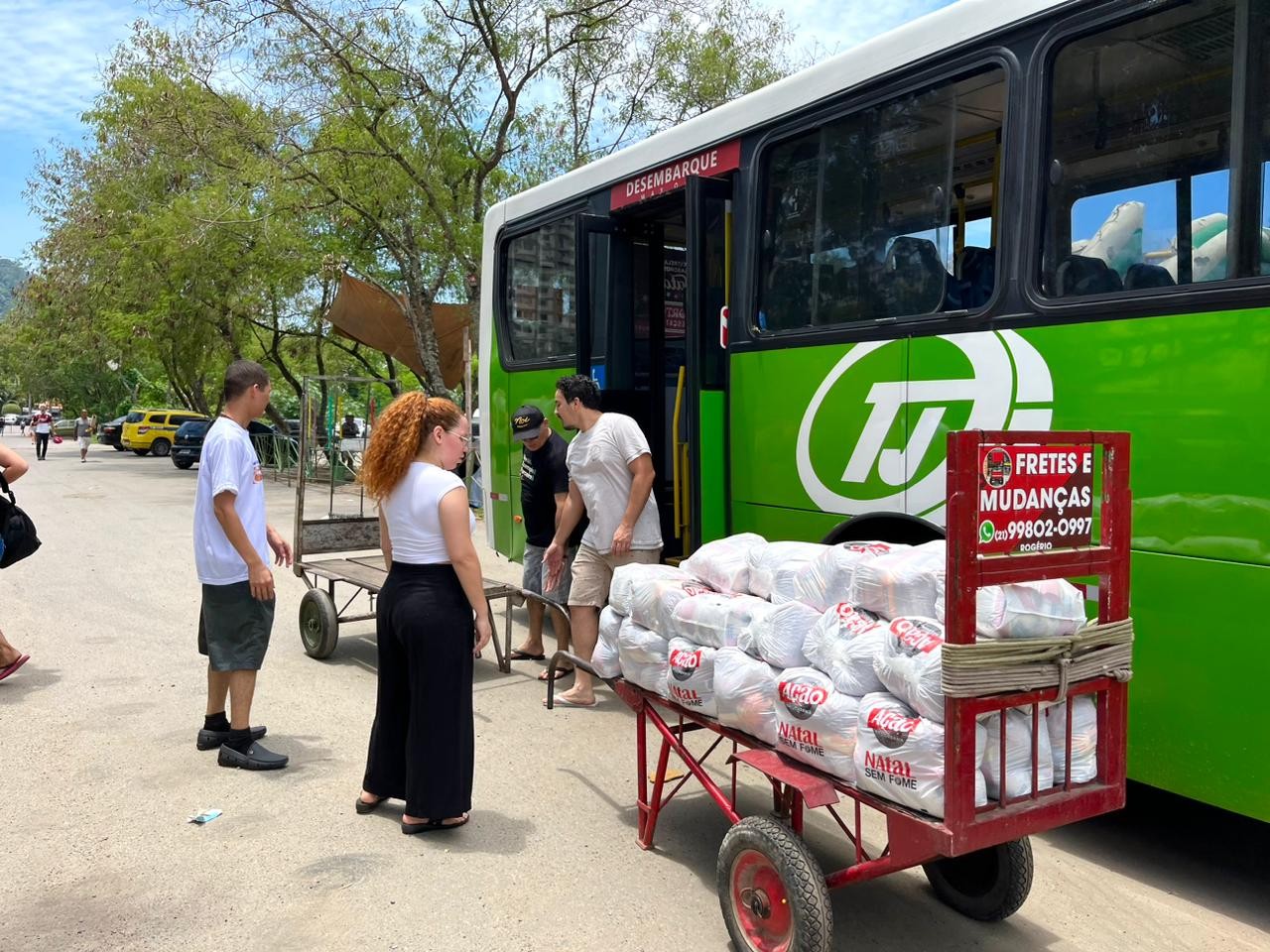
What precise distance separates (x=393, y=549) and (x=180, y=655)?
391cm

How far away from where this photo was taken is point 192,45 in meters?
16.7

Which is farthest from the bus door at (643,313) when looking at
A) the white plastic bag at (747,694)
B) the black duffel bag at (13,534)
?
the black duffel bag at (13,534)

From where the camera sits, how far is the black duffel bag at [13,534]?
6.03 meters

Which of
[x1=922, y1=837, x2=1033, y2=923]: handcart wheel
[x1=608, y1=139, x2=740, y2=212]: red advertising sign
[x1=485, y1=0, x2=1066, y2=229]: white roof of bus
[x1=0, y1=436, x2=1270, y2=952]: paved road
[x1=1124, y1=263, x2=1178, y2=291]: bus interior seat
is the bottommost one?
[x1=0, y1=436, x2=1270, y2=952]: paved road

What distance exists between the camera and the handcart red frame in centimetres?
252

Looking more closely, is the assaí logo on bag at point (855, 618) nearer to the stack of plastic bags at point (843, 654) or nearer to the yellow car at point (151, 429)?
the stack of plastic bags at point (843, 654)

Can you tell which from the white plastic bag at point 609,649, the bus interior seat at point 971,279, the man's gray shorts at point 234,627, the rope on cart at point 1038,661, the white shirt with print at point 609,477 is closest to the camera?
the rope on cart at point 1038,661

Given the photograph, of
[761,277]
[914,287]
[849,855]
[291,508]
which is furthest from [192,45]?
[849,855]

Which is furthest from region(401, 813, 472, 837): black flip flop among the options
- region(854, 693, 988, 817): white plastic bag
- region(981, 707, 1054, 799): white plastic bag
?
region(981, 707, 1054, 799): white plastic bag

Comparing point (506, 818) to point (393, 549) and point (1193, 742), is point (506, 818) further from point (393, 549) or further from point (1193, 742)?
point (1193, 742)

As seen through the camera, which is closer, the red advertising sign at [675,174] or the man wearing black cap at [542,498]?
the red advertising sign at [675,174]

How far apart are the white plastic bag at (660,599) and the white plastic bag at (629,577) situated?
0.03m

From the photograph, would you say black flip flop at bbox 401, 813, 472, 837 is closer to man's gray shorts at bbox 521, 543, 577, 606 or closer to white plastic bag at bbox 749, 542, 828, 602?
white plastic bag at bbox 749, 542, 828, 602

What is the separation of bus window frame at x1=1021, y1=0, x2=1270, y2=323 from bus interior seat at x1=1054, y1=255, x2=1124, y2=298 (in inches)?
1.2
